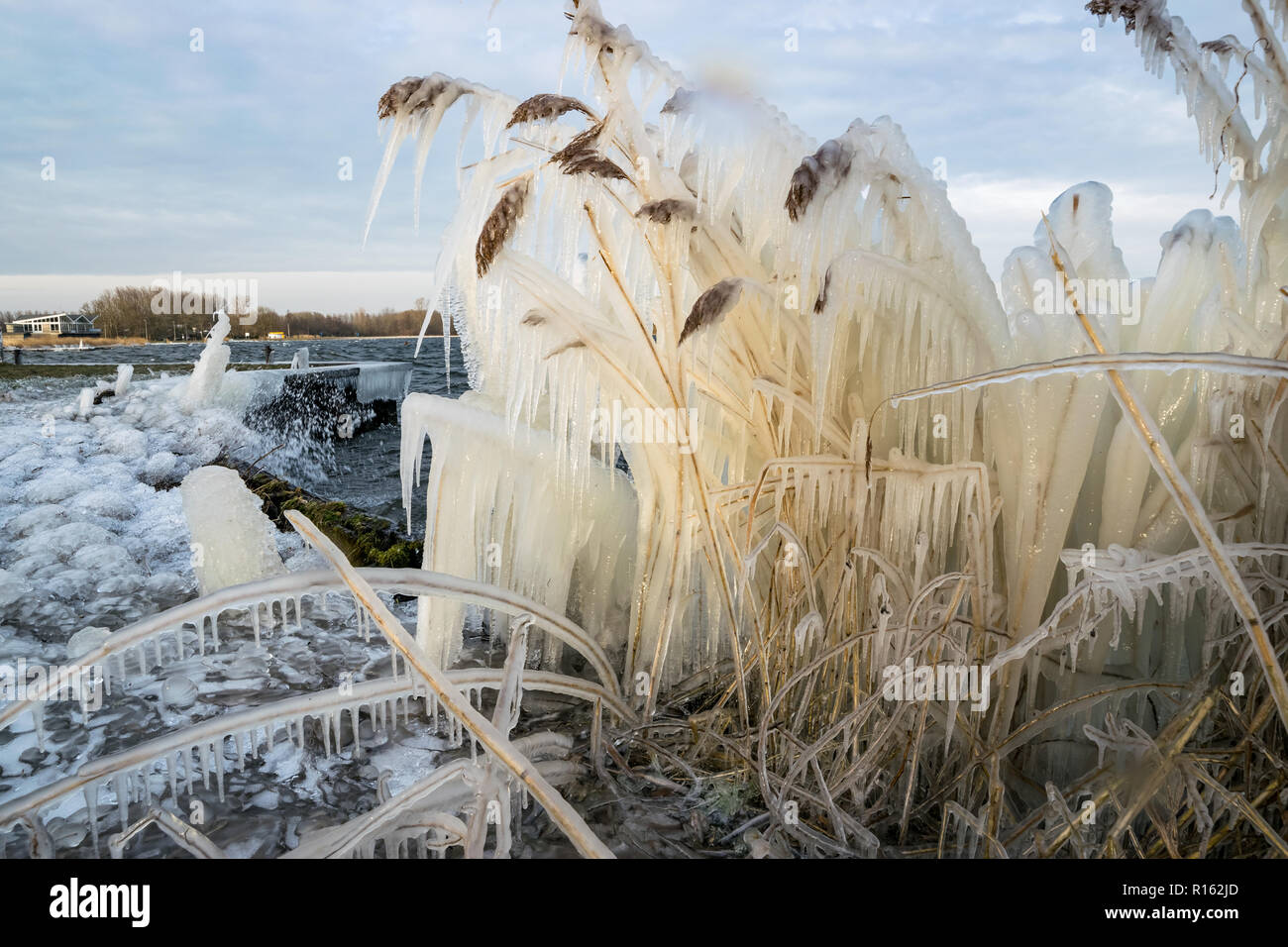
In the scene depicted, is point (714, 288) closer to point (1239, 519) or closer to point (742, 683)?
point (742, 683)

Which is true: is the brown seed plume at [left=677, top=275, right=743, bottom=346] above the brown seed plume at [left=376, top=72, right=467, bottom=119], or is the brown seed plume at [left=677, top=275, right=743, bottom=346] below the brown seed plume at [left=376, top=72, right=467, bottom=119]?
below

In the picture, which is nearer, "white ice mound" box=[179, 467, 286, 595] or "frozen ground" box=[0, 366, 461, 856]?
"frozen ground" box=[0, 366, 461, 856]

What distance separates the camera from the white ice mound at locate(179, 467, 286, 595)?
161 inches

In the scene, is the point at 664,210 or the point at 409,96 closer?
the point at 664,210

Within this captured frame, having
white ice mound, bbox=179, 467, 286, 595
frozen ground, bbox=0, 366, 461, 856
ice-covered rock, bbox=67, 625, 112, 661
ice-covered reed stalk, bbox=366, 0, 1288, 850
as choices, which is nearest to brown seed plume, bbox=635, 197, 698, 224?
ice-covered reed stalk, bbox=366, 0, 1288, 850

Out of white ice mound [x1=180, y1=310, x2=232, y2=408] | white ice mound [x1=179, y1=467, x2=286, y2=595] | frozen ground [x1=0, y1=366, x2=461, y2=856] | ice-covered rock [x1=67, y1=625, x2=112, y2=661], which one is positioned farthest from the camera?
white ice mound [x1=180, y1=310, x2=232, y2=408]

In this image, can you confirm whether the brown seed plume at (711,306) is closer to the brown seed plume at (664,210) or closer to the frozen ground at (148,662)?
the brown seed plume at (664,210)

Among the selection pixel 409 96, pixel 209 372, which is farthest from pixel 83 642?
pixel 209 372

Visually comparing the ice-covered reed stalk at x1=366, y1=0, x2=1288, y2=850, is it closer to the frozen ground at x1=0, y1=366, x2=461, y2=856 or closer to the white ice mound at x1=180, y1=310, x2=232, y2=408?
the frozen ground at x1=0, y1=366, x2=461, y2=856

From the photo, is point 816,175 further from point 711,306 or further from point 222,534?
point 222,534

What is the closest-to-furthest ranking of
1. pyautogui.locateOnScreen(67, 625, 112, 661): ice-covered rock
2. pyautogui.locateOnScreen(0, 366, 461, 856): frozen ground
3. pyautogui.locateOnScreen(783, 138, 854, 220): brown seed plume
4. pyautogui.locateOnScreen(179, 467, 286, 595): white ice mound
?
1. pyautogui.locateOnScreen(783, 138, 854, 220): brown seed plume
2. pyautogui.locateOnScreen(0, 366, 461, 856): frozen ground
3. pyautogui.locateOnScreen(67, 625, 112, 661): ice-covered rock
4. pyautogui.locateOnScreen(179, 467, 286, 595): white ice mound

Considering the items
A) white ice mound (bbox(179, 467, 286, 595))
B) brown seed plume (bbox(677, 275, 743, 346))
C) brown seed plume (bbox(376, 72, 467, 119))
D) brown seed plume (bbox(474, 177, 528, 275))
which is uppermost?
brown seed plume (bbox(376, 72, 467, 119))

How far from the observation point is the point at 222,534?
4.10 m

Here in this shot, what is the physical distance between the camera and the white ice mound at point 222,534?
13.4 feet
